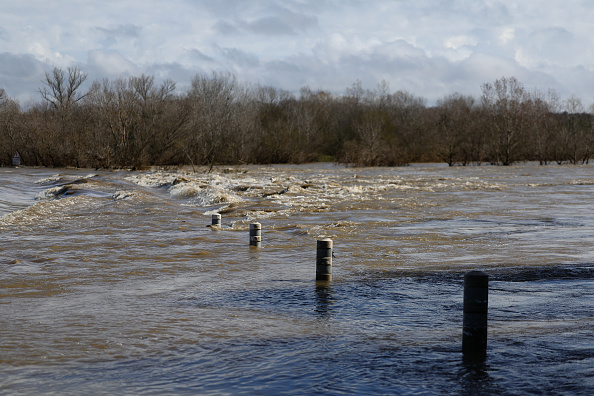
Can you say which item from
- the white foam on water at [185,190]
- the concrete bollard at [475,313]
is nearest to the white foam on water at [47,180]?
the white foam on water at [185,190]

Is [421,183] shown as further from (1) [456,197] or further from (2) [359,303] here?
(2) [359,303]

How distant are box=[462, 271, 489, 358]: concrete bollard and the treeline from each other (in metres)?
50.3

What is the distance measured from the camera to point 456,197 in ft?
111

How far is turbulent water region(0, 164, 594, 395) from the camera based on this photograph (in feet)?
22.3

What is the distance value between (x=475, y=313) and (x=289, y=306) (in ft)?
12.5

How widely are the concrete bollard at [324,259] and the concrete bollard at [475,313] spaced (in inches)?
172

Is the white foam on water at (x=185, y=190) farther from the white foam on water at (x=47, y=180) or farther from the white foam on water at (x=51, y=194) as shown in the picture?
the white foam on water at (x=47, y=180)

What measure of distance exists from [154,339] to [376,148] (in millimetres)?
66132

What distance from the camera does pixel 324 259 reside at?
11.8 meters

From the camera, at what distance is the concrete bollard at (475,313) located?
7012mm

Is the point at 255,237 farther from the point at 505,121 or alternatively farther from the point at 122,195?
the point at 505,121

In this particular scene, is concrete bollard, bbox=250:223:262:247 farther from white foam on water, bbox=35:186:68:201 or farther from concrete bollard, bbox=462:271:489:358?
white foam on water, bbox=35:186:68:201

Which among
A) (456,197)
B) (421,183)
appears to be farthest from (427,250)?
(421,183)

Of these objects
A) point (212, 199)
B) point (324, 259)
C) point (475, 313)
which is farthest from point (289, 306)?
point (212, 199)
